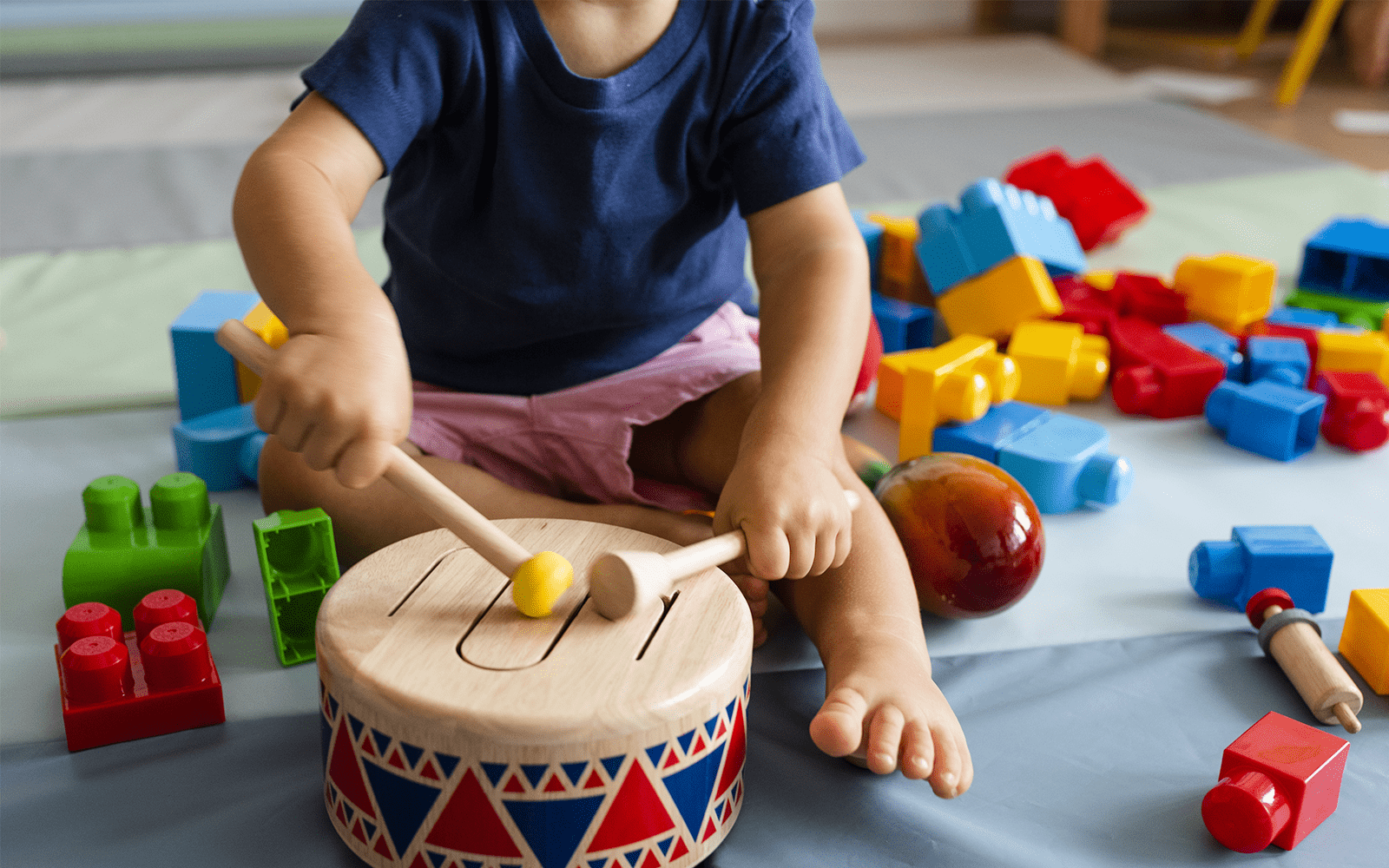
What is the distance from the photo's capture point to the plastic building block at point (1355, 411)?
0.98 metres

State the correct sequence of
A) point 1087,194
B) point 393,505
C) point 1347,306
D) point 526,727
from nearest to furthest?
point 526,727 → point 393,505 → point 1347,306 → point 1087,194

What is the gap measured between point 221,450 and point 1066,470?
2.01 feet

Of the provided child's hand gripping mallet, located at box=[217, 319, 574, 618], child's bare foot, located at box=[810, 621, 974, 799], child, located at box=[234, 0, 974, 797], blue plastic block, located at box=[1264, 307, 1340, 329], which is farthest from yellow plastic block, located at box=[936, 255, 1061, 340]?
child's hand gripping mallet, located at box=[217, 319, 574, 618]

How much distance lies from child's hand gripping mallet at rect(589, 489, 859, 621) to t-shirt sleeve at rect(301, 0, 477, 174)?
298 mm

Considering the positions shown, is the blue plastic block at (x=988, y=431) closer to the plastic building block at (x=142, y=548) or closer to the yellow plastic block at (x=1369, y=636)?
the yellow plastic block at (x=1369, y=636)

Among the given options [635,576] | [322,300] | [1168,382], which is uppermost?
[322,300]

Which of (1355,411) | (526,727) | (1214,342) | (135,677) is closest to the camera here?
(526,727)

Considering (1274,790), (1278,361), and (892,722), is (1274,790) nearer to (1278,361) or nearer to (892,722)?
(892,722)

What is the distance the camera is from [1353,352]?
106cm

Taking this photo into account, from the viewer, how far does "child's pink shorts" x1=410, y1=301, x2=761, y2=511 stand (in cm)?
81

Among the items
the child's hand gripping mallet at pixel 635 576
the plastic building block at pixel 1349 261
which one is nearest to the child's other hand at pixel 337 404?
the child's hand gripping mallet at pixel 635 576

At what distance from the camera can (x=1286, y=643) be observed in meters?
0.70

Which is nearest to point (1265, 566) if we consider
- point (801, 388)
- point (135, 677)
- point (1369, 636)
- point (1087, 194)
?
point (1369, 636)

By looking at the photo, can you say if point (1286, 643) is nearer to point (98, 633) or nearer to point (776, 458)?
point (776, 458)
